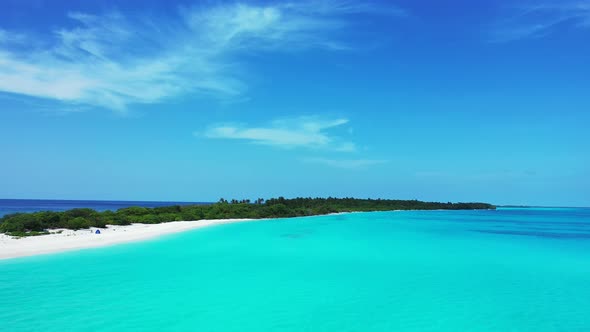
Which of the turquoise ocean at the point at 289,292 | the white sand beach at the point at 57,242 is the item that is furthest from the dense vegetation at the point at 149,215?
the turquoise ocean at the point at 289,292

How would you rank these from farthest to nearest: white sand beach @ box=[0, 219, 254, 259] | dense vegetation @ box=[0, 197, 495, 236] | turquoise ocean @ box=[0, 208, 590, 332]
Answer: dense vegetation @ box=[0, 197, 495, 236] < white sand beach @ box=[0, 219, 254, 259] < turquoise ocean @ box=[0, 208, 590, 332]

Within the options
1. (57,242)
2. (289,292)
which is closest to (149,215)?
(57,242)

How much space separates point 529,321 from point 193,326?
9490 mm

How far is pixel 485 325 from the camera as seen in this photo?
11.5 meters

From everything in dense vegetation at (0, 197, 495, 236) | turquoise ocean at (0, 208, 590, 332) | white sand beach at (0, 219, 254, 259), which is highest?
dense vegetation at (0, 197, 495, 236)

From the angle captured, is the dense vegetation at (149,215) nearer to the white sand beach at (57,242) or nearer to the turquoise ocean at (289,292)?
the white sand beach at (57,242)

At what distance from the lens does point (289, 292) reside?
14758 millimetres

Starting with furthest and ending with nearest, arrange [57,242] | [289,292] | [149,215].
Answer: [149,215]
[57,242]
[289,292]

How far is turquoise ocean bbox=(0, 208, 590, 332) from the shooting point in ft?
37.3

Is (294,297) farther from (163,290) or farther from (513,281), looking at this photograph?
(513,281)

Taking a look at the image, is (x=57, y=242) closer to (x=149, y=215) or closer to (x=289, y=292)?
(x=289, y=292)

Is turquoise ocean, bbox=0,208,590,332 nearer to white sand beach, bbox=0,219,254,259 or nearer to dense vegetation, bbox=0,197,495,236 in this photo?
white sand beach, bbox=0,219,254,259

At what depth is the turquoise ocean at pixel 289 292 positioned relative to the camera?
11375 mm

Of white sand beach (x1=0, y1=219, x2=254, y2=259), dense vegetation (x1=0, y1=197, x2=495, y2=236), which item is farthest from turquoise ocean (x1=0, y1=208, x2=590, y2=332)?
dense vegetation (x1=0, y1=197, x2=495, y2=236)
